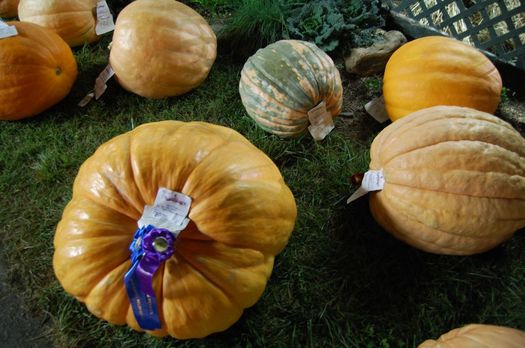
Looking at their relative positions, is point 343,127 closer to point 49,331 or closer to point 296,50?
point 296,50

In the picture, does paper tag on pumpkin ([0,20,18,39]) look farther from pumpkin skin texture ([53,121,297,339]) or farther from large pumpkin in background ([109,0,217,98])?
A: pumpkin skin texture ([53,121,297,339])

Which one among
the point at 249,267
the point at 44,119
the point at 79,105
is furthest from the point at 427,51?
the point at 44,119

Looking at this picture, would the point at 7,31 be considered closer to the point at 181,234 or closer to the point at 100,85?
the point at 100,85

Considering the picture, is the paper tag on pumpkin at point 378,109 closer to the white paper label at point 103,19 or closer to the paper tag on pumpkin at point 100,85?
the paper tag on pumpkin at point 100,85

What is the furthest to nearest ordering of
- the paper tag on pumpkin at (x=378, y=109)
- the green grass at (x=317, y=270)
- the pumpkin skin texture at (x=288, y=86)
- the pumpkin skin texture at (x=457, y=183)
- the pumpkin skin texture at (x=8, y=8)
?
1. the pumpkin skin texture at (x=8, y=8)
2. the paper tag on pumpkin at (x=378, y=109)
3. the pumpkin skin texture at (x=288, y=86)
4. the green grass at (x=317, y=270)
5. the pumpkin skin texture at (x=457, y=183)

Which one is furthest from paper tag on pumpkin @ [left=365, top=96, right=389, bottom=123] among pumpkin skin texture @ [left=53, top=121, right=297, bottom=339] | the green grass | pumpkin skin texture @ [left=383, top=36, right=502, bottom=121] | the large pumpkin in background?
pumpkin skin texture @ [left=53, top=121, right=297, bottom=339]

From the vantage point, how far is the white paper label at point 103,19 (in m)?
2.82

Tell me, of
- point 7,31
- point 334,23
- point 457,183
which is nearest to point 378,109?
point 334,23

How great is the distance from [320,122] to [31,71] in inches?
65.6

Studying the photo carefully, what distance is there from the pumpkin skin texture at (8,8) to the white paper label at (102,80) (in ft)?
4.93

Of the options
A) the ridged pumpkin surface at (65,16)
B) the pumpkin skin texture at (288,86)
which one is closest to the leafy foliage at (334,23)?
the pumpkin skin texture at (288,86)

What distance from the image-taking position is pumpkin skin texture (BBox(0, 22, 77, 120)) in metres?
2.22

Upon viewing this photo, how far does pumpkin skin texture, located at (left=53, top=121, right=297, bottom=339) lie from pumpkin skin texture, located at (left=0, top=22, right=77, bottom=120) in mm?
1244

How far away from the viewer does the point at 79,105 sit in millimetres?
2551
